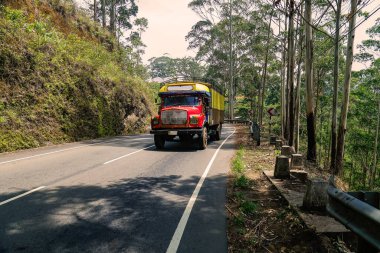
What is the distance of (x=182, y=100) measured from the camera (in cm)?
1524

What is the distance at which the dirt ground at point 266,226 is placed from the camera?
14.4 ft

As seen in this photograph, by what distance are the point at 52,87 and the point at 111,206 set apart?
46.3ft

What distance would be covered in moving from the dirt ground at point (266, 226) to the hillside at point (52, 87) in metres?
11.2

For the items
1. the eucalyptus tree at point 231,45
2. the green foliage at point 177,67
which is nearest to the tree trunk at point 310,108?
the eucalyptus tree at point 231,45

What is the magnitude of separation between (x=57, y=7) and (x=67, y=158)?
71.5ft

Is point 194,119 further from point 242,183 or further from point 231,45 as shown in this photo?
point 231,45

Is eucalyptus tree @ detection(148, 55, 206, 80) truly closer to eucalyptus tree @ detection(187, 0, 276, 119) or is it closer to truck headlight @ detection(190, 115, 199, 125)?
eucalyptus tree @ detection(187, 0, 276, 119)

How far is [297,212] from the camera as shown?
5406 mm

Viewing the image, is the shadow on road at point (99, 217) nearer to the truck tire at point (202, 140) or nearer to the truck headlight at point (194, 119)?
the truck headlight at point (194, 119)

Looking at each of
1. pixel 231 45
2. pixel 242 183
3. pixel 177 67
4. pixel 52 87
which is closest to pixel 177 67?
pixel 177 67

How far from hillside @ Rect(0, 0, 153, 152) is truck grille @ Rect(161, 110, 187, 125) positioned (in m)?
6.43

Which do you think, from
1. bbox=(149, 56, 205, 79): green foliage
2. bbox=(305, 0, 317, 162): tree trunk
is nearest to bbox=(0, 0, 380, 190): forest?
bbox=(305, 0, 317, 162): tree trunk

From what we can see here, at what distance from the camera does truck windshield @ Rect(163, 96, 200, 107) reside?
49.6 feet

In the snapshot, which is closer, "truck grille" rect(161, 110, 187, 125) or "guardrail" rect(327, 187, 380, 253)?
"guardrail" rect(327, 187, 380, 253)
